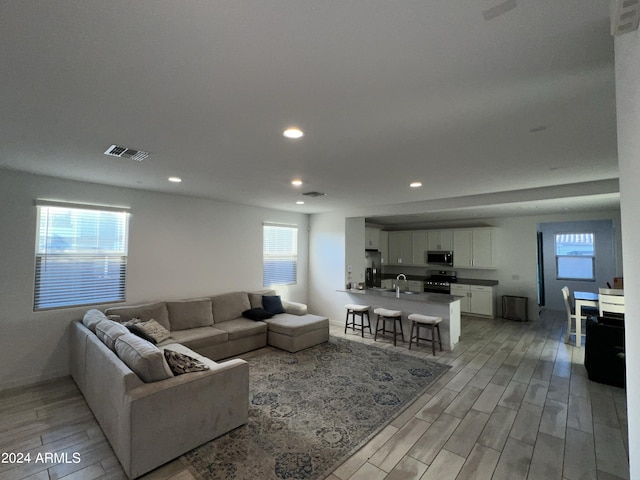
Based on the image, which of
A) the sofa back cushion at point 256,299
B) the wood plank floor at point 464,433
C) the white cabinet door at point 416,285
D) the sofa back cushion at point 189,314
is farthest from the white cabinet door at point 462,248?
the sofa back cushion at point 189,314

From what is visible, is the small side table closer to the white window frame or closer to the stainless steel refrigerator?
the white window frame

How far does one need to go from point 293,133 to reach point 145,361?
2.21 m

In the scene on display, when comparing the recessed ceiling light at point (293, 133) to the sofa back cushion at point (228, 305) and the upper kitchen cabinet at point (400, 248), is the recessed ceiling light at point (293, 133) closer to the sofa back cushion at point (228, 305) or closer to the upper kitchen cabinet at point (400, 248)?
the sofa back cushion at point (228, 305)

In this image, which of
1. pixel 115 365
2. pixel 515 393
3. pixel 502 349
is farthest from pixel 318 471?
pixel 502 349

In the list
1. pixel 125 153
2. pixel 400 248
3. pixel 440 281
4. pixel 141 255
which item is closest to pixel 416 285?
pixel 440 281

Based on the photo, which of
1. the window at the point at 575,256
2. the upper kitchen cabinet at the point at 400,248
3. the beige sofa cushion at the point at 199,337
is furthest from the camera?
the upper kitchen cabinet at the point at 400,248

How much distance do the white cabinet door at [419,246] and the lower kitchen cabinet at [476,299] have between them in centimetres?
120

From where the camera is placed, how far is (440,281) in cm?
810

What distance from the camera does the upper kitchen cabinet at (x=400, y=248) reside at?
8.68m

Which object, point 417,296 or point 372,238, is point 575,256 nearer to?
point 372,238

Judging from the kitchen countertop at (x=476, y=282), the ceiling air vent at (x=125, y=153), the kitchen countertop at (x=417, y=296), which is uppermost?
the ceiling air vent at (x=125, y=153)

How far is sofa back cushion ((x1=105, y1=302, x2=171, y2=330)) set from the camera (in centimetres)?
399

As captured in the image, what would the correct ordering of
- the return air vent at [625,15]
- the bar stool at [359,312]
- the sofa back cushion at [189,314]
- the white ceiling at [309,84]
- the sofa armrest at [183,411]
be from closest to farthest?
the return air vent at [625,15], the white ceiling at [309,84], the sofa armrest at [183,411], the sofa back cushion at [189,314], the bar stool at [359,312]

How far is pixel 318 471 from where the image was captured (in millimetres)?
2143
